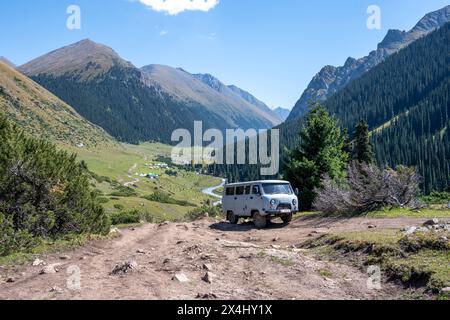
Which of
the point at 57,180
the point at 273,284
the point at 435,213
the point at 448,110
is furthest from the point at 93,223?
the point at 448,110

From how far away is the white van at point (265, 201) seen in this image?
22125mm

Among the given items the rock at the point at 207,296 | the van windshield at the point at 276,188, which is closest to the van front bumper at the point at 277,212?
the van windshield at the point at 276,188

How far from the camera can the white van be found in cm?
2212

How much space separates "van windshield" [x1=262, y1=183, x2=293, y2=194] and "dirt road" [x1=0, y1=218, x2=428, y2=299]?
7.00 m

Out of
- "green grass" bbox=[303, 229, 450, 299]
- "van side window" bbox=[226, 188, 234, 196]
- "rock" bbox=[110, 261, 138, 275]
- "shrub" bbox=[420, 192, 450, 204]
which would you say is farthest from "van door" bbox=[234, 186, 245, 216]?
"shrub" bbox=[420, 192, 450, 204]

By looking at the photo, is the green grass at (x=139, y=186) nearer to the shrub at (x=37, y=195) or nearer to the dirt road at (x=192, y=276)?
the shrub at (x=37, y=195)

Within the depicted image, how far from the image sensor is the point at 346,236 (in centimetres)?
1440

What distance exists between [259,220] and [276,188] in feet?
6.93

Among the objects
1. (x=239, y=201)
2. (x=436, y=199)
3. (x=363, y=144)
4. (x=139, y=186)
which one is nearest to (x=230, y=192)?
(x=239, y=201)

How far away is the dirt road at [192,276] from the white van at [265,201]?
6447 mm

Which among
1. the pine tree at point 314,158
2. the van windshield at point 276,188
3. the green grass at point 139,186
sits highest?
the pine tree at point 314,158

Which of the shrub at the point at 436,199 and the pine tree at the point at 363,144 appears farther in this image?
the pine tree at the point at 363,144

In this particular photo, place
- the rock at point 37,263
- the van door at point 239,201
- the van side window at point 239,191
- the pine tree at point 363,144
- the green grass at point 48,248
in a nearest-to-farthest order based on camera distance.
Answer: the rock at point 37,263 < the green grass at point 48,248 < the van door at point 239,201 < the van side window at point 239,191 < the pine tree at point 363,144

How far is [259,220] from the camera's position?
2284 centimetres
